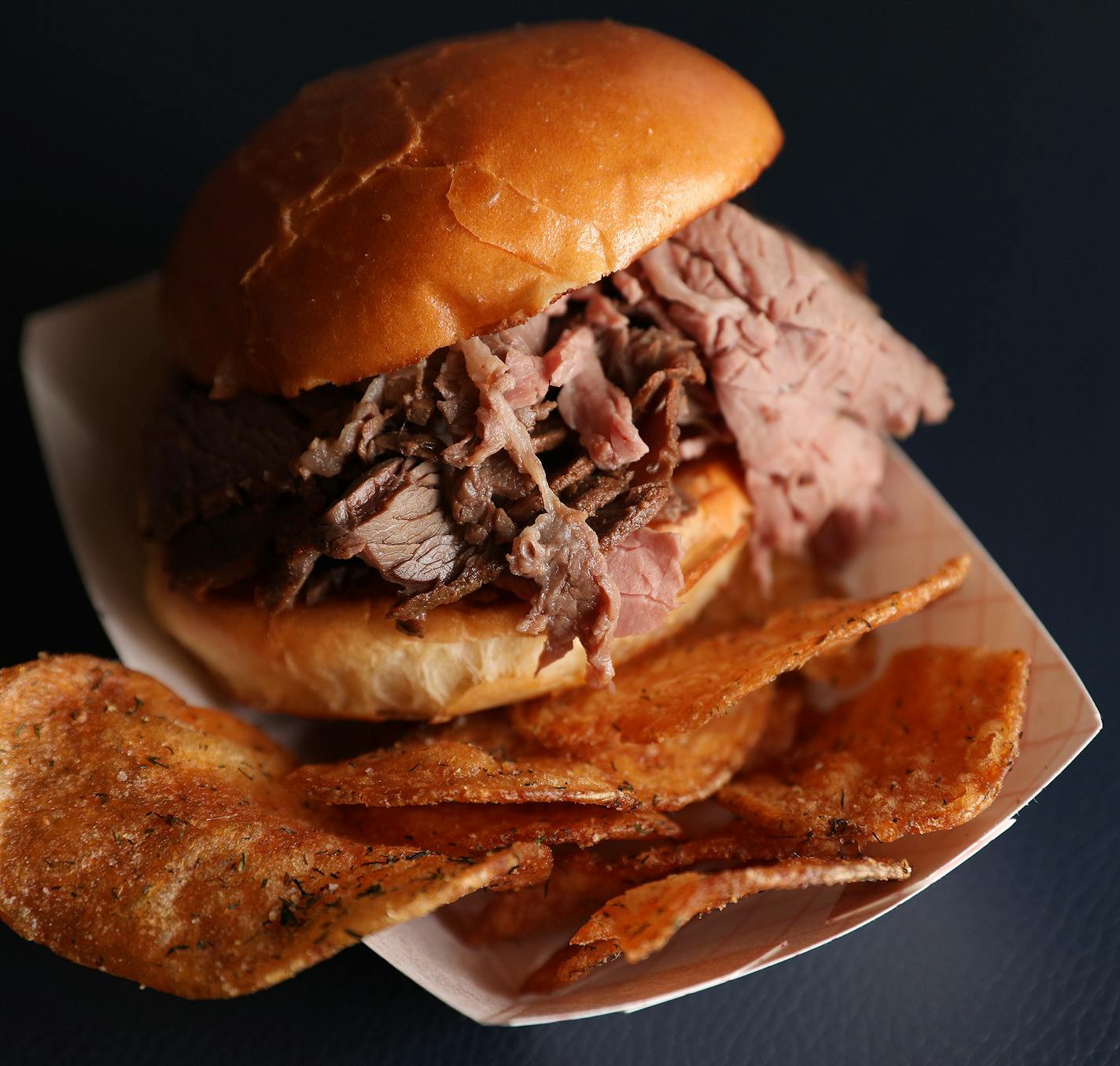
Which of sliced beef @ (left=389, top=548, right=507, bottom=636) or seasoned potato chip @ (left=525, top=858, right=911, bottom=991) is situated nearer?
seasoned potato chip @ (left=525, top=858, right=911, bottom=991)

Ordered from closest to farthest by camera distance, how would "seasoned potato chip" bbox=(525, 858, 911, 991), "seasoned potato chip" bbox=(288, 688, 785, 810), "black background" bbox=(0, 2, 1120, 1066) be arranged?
"seasoned potato chip" bbox=(525, 858, 911, 991) → "seasoned potato chip" bbox=(288, 688, 785, 810) → "black background" bbox=(0, 2, 1120, 1066)

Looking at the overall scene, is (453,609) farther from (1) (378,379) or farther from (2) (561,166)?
(2) (561,166)

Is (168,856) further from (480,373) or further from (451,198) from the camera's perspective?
(451,198)

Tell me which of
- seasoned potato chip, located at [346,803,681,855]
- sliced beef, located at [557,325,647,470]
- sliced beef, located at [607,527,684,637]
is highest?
sliced beef, located at [557,325,647,470]

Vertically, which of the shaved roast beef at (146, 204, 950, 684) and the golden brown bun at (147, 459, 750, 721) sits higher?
the shaved roast beef at (146, 204, 950, 684)

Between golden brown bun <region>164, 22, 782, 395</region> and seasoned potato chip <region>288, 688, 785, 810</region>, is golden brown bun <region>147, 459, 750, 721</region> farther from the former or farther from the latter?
golden brown bun <region>164, 22, 782, 395</region>

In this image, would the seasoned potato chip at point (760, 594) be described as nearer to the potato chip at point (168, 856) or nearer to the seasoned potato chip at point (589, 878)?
the seasoned potato chip at point (589, 878)

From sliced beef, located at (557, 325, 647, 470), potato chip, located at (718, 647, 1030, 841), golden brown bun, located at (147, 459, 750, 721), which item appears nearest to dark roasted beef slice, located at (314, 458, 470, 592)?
golden brown bun, located at (147, 459, 750, 721)

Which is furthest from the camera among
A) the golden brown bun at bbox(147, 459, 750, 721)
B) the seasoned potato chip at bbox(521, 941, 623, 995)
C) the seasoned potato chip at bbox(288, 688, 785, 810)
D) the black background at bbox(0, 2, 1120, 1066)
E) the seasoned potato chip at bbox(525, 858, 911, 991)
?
the black background at bbox(0, 2, 1120, 1066)
